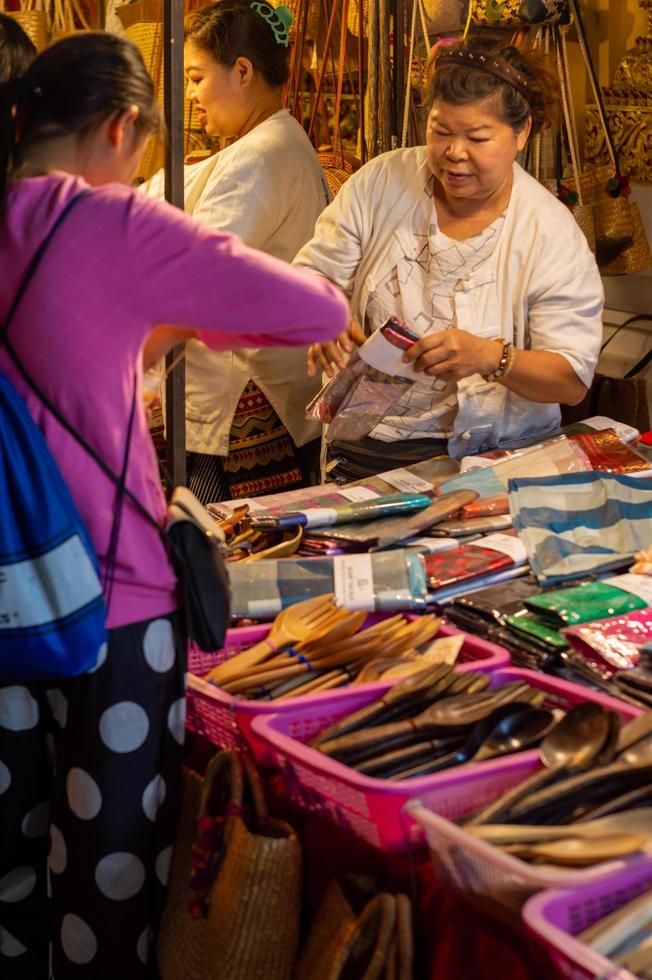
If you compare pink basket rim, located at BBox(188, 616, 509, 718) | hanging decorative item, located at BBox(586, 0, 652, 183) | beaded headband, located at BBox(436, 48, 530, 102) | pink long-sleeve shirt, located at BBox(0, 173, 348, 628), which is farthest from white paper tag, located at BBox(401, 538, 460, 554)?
hanging decorative item, located at BBox(586, 0, 652, 183)

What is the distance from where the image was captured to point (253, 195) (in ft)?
10.9

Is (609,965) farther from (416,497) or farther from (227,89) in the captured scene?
(227,89)

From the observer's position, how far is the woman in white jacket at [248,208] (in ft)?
10.9

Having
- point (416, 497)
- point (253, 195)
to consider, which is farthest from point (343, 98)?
point (416, 497)

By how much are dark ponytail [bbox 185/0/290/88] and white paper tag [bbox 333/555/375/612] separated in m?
1.68

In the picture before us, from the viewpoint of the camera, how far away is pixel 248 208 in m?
3.30

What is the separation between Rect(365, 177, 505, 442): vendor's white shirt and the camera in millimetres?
2852

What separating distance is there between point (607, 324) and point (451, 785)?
125 inches

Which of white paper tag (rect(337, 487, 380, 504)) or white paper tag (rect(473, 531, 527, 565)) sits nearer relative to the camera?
white paper tag (rect(473, 531, 527, 565))

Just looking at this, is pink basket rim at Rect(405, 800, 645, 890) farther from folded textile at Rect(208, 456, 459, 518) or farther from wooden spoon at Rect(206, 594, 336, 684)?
folded textile at Rect(208, 456, 459, 518)

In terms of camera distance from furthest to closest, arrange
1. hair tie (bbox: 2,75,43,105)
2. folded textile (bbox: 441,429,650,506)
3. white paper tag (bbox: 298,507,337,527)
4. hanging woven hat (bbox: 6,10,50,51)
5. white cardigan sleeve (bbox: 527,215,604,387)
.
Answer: hanging woven hat (bbox: 6,10,50,51)
white cardigan sleeve (bbox: 527,215,604,387)
folded textile (bbox: 441,429,650,506)
white paper tag (bbox: 298,507,337,527)
hair tie (bbox: 2,75,43,105)

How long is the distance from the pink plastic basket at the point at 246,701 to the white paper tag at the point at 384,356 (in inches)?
25.2

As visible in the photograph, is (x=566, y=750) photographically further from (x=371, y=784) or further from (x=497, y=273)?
(x=497, y=273)

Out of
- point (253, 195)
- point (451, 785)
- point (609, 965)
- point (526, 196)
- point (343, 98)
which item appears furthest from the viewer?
point (343, 98)
